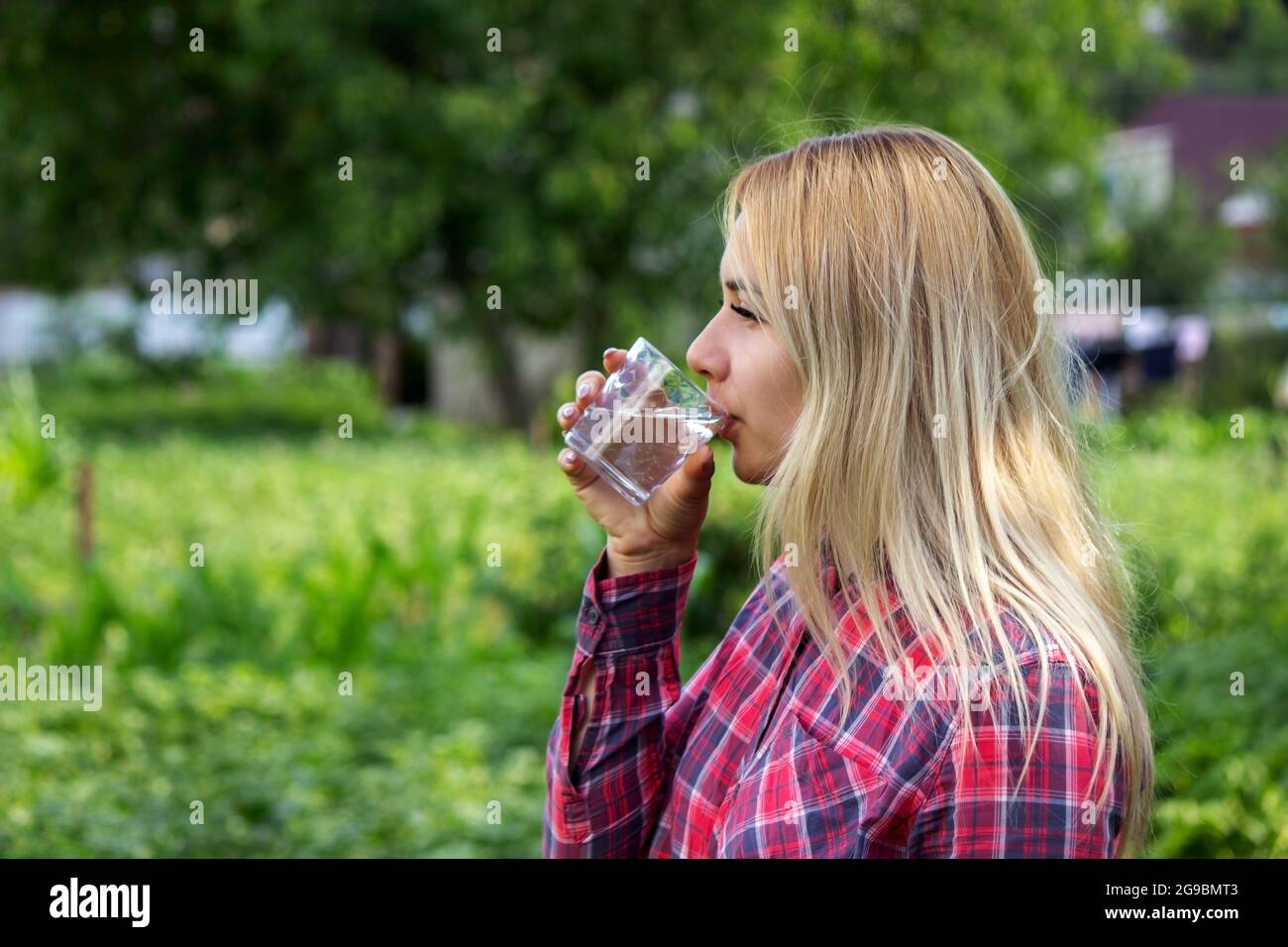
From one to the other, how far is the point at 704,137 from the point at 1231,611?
7905mm

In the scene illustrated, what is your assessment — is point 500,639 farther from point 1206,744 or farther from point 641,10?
point 641,10

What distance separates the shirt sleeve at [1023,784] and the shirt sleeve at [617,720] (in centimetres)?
47

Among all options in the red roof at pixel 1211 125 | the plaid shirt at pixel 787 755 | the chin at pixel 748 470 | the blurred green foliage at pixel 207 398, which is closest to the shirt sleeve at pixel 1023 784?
the plaid shirt at pixel 787 755

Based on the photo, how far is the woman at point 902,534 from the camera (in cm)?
144

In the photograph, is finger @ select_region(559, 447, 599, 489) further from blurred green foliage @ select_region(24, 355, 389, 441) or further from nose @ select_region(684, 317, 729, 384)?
blurred green foliage @ select_region(24, 355, 389, 441)

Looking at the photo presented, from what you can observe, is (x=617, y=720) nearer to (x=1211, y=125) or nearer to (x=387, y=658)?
(x=387, y=658)

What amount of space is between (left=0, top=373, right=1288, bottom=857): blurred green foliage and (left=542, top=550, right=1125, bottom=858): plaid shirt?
0.52 meters

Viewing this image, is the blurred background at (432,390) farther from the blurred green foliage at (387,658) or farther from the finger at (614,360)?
the finger at (614,360)

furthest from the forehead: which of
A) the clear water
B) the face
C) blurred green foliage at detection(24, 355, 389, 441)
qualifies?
blurred green foliage at detection(24, 355, 389, 441)

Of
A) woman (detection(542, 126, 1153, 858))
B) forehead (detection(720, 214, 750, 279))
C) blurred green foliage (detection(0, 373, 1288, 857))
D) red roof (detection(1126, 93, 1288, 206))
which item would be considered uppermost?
red roof (detection(1126, 93, 1288, 206))

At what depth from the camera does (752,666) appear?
1761mm

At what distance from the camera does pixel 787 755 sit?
1573 millimetres

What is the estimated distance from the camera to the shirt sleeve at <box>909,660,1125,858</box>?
55.6 inches

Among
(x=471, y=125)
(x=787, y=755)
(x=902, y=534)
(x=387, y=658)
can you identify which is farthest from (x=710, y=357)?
(x=471, y=125)
